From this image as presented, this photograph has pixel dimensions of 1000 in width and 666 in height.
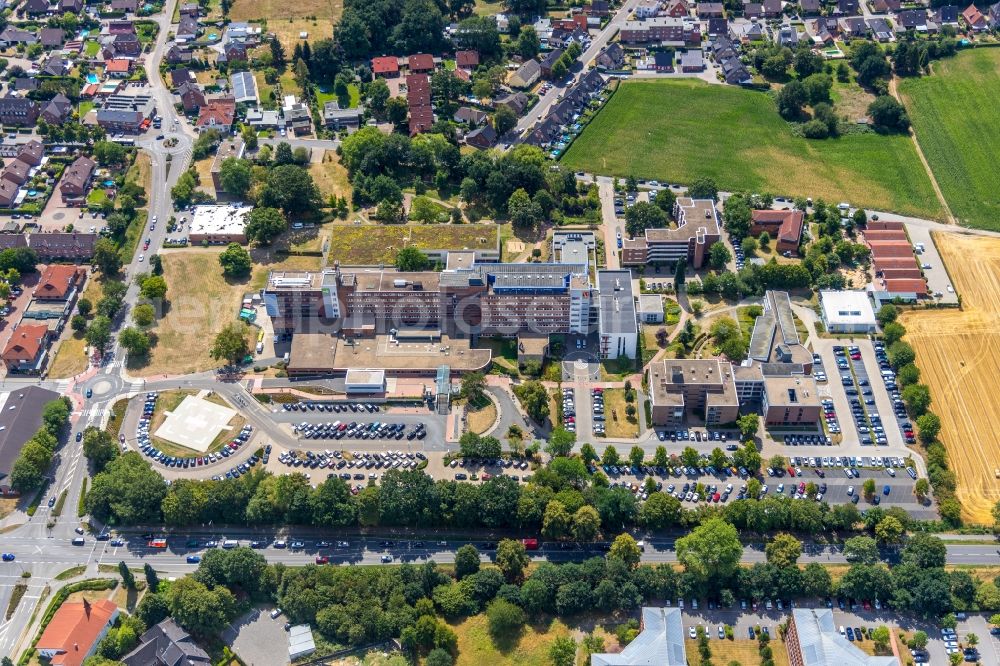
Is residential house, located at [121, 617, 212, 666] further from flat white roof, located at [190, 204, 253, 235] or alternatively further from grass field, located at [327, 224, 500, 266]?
flat white roof, located at [190, 204, 253, 235]

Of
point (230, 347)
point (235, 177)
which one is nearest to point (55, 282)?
point (230, 347)

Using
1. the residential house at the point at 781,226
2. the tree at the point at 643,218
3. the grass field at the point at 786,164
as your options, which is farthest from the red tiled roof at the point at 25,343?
the residential house at the point at 781,226

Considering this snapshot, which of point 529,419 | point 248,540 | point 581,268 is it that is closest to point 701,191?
point 581,268

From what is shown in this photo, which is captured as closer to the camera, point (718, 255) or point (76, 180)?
point (718, 255)

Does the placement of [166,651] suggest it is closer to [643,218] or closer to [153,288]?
[153,288]

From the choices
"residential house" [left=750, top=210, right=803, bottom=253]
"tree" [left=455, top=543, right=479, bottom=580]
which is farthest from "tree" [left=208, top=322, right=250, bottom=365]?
Result: "residential house" [left=750, top=210, right=803, bottom=253]

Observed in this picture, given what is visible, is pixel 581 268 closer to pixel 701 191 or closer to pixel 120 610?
pixel 701 191

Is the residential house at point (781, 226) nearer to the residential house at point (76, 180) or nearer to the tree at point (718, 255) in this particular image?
the tree at point (718, 255)
